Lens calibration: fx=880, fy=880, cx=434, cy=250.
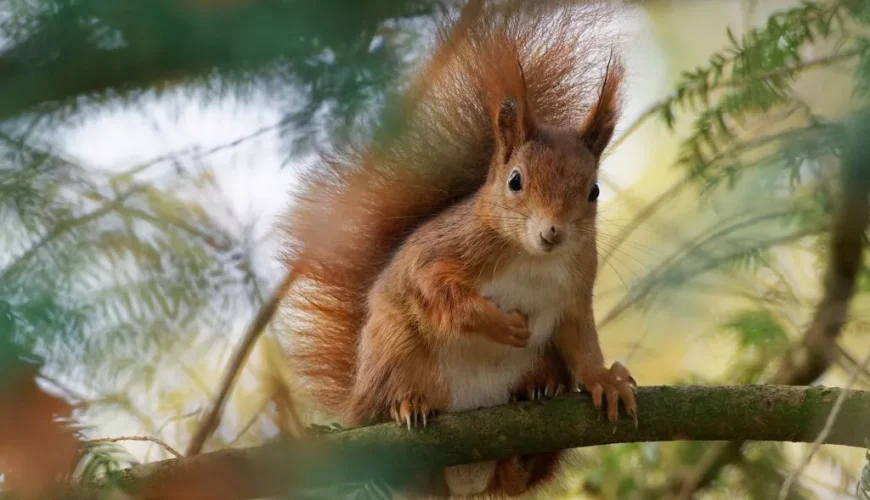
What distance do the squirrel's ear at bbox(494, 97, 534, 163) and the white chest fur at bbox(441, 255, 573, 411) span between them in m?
0.23

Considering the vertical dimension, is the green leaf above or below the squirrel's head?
below

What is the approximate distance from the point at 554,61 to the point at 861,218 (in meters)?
0.68

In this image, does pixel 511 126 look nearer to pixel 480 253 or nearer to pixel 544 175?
pixel 544 175

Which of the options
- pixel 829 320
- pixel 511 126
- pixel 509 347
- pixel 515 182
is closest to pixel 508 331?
pixel 509 347

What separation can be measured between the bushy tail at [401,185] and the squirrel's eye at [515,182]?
12 cm

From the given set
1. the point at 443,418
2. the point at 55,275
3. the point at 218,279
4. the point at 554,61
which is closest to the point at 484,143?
the point at 554,61

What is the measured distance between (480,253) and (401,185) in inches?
8.5

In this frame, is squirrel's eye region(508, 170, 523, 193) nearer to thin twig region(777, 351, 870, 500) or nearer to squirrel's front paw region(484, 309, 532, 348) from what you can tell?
squirrel's front paw region(484, 309, 532, 348)

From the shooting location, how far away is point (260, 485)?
0.84 m

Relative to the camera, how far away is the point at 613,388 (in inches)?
61.6

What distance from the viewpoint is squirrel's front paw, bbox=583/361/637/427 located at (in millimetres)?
1536

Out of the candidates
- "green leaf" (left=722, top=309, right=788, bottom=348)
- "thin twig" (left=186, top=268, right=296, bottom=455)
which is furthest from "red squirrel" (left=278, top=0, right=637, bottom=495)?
"green leaf" (left=722, top=309, right=788, bottom=348)

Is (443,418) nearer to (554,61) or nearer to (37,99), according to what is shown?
(554,61)

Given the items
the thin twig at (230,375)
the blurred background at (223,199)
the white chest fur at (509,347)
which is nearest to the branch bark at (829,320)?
the blurred background at (223,199)
